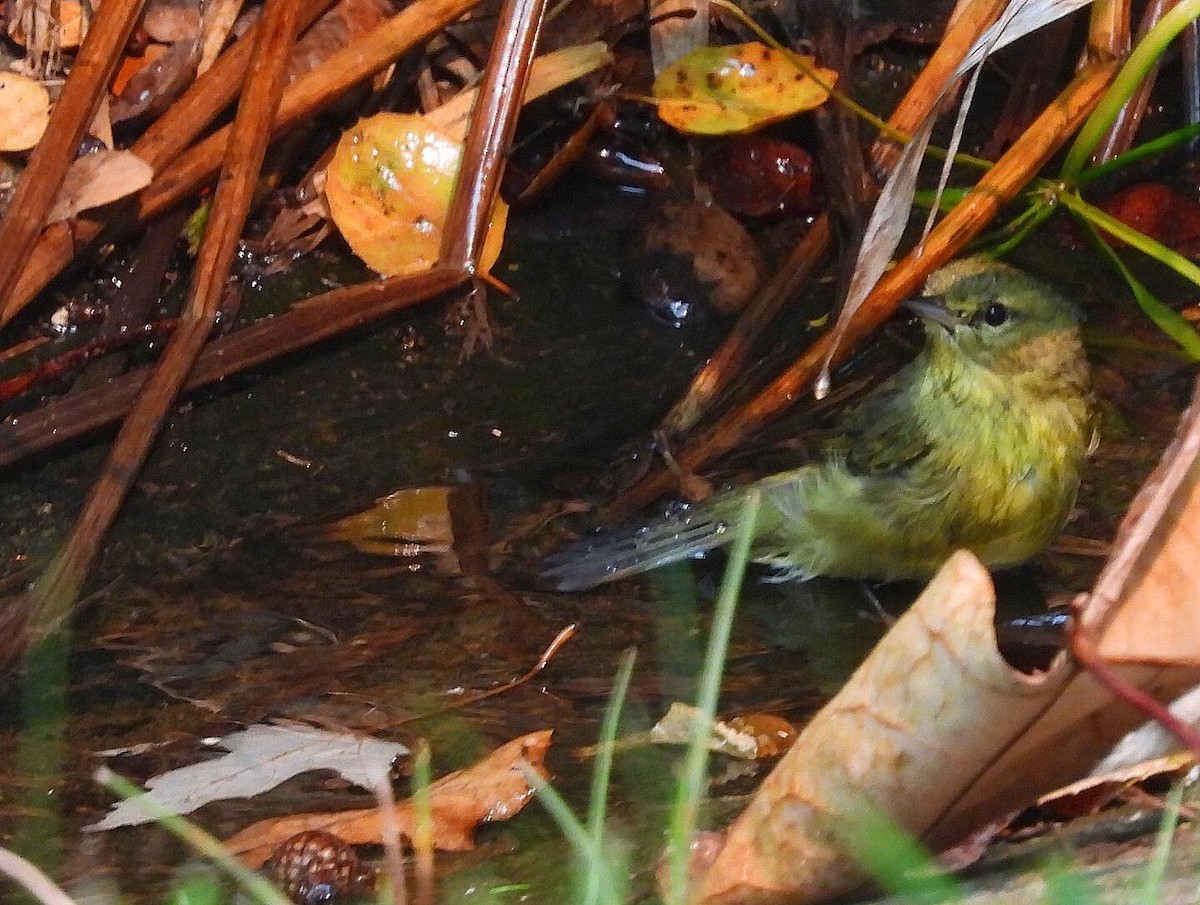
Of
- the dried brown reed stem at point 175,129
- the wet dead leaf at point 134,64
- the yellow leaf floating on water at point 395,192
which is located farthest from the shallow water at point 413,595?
the wet dead leaf at point 134,64

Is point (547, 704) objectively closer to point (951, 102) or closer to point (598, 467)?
point (598, 467)

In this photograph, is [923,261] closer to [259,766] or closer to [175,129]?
[175,129]

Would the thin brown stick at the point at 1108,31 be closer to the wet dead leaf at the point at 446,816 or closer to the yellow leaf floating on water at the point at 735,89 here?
the yellow leaf floating on water at the point at 735,89

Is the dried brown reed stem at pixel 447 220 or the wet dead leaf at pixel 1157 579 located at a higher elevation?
the wet dead leaf at pixel 1157 579

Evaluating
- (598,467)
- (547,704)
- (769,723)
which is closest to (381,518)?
(598,467)

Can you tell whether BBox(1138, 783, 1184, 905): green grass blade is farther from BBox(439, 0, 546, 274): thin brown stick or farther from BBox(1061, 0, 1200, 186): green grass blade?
BBox(439, 0, 546, 274): thin brown stick

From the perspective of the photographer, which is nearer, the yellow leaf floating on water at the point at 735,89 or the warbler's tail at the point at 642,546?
the warbler's tail at the point at 642,546

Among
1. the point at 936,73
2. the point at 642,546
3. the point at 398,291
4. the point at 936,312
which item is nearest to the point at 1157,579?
the point at 642,546
